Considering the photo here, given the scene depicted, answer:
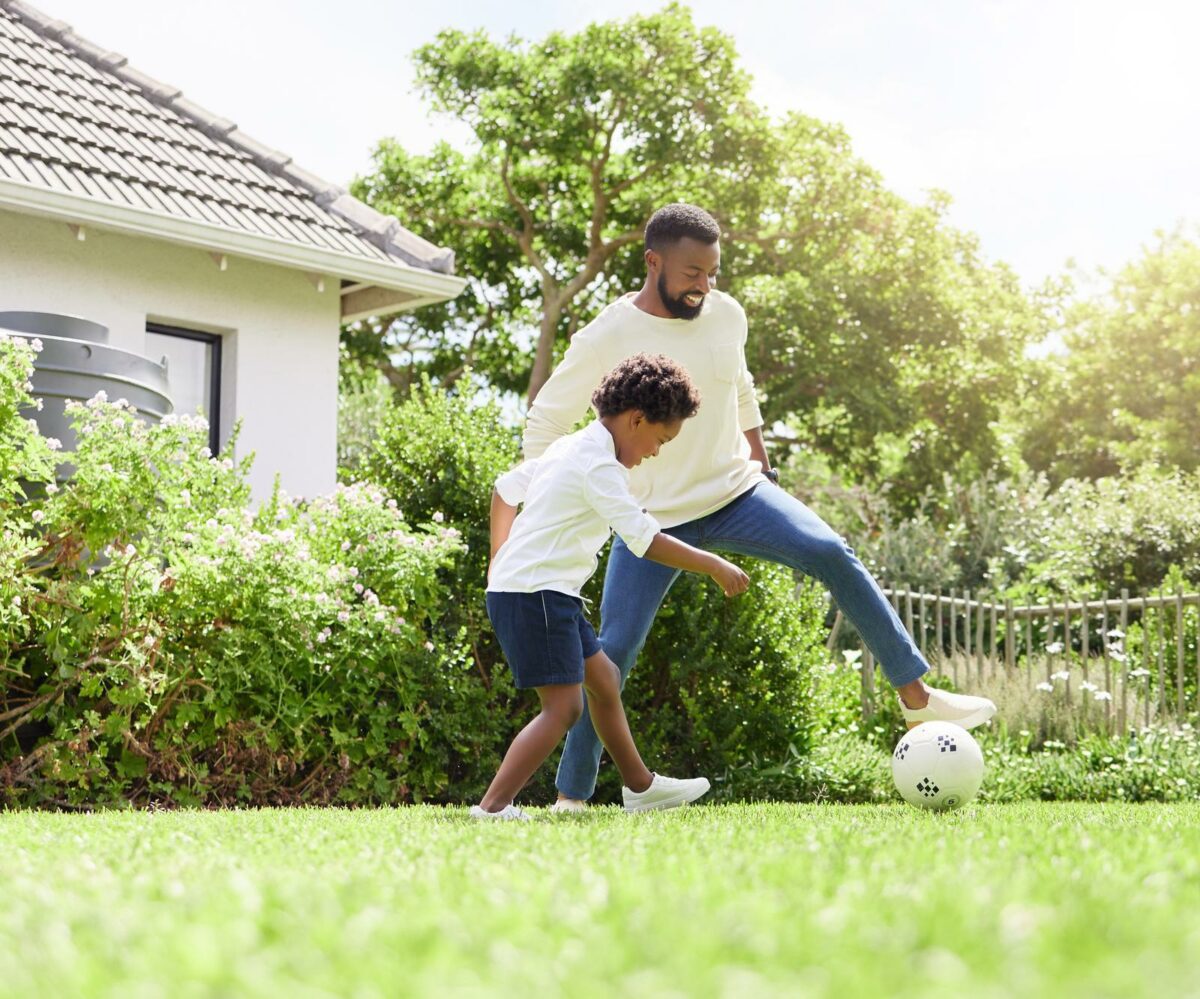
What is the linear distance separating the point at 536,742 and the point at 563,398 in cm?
165

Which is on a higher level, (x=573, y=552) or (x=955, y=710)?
(x=573, y=552)

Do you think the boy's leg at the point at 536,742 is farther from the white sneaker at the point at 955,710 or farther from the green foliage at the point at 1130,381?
the green foliage at the point at 1130,381

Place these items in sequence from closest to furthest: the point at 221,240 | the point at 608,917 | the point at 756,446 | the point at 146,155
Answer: the point at 608,917
the point at 756,446
the point at 221,240
the point at 146,155

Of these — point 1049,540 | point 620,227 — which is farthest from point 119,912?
point 620,227

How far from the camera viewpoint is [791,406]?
2511 centimetres

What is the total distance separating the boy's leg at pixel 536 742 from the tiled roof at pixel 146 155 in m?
6.06

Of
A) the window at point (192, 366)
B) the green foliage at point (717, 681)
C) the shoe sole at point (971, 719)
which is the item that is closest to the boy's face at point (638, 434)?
the shoe sole at point (971, 719)

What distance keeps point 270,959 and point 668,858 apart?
131cm

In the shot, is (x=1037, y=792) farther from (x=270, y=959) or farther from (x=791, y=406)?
(x=791, y=406)

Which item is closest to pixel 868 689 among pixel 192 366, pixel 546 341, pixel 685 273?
pixel 685 273

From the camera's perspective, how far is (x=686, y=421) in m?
5.64

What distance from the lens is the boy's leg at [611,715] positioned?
5000 millimetres

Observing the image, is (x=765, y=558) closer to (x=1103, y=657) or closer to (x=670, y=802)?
(x=670, y=802)

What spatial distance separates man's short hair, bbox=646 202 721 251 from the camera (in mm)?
5535
